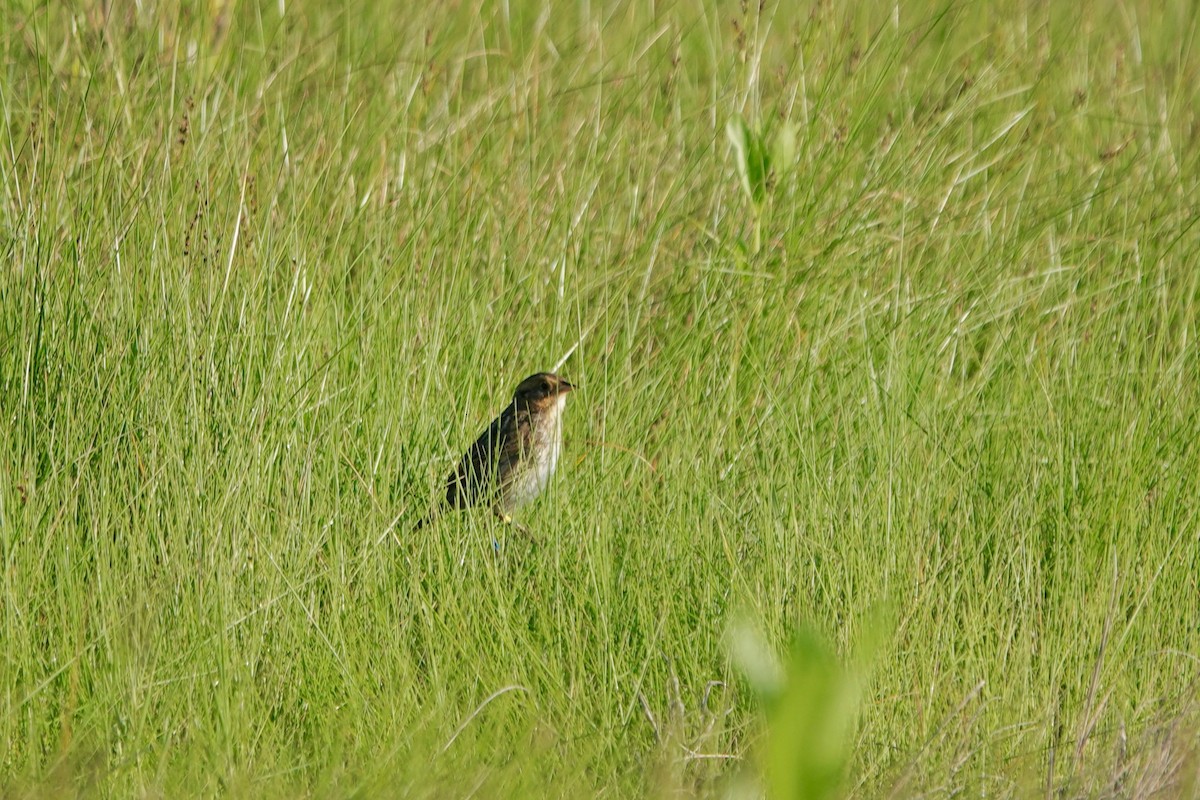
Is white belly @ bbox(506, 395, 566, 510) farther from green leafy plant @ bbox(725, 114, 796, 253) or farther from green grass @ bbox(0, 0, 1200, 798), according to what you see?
green leafy plant @ bbox(725, 114, 796, 253)

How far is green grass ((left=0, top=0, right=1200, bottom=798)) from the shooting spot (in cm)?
289

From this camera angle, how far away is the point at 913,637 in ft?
10.3

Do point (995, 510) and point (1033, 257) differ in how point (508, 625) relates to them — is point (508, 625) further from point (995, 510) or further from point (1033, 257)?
point (1033, 257)

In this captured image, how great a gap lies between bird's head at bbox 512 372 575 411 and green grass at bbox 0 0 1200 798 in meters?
0.06

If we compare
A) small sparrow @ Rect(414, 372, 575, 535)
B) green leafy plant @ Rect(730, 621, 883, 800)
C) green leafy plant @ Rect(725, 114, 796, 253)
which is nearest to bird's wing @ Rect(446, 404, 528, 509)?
small sparrow @ Rect(414, 372, 575, 535)

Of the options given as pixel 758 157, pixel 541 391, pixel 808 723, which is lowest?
pixel 541 391

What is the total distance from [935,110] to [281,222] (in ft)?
7.26

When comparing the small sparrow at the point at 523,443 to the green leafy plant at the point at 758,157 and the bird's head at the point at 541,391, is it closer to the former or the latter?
the bird's head at the point at 541,391

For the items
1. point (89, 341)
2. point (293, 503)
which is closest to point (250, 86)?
point (89, 341)

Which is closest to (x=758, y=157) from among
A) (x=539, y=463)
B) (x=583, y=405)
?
(x=583, y=405)

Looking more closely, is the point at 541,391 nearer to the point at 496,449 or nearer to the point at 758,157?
the point at 496,449

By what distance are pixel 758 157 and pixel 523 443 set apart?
4.21ft

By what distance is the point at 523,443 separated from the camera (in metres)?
3.87

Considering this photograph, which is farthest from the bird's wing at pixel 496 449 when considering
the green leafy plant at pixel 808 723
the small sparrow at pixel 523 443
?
the green leafy plant at pixel 808 723
